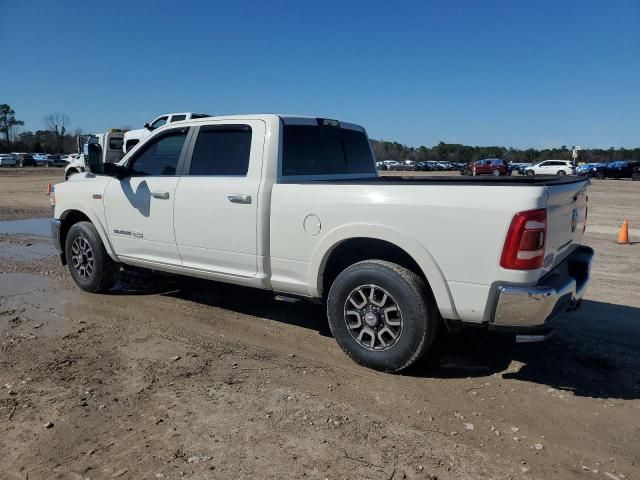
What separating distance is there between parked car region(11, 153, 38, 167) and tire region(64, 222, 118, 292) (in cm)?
6235

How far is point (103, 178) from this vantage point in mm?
6023

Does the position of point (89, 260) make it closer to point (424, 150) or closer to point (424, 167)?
point (424, 167)

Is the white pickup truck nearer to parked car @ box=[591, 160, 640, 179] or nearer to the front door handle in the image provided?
the front door handle

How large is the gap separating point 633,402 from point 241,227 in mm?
3261

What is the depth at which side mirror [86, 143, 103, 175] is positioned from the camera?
5.47m

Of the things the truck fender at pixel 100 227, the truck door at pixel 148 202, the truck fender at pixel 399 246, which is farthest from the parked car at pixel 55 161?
the truck fender at pixel 399 246

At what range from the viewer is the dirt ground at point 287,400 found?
2.91m

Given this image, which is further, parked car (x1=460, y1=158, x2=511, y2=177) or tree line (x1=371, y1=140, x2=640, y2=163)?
tree line (x1=371, y1=140, x2=640, y2=163)

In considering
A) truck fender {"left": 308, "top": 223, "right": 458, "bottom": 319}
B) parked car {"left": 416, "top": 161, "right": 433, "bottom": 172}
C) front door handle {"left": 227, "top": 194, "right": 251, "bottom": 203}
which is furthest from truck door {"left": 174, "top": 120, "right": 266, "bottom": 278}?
parked car {"left": 416, "top": 161, "right": 433, "bottom": 172}

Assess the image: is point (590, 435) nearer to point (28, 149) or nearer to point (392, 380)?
point (392, 380)

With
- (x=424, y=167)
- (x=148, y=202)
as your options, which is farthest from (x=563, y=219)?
(x=424, y=167)

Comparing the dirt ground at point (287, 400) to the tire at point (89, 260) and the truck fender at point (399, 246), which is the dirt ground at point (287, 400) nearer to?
the tire at point (89, 260)

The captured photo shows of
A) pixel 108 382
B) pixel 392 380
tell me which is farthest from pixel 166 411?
pixel 392 380

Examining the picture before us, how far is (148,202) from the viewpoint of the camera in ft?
17.8
